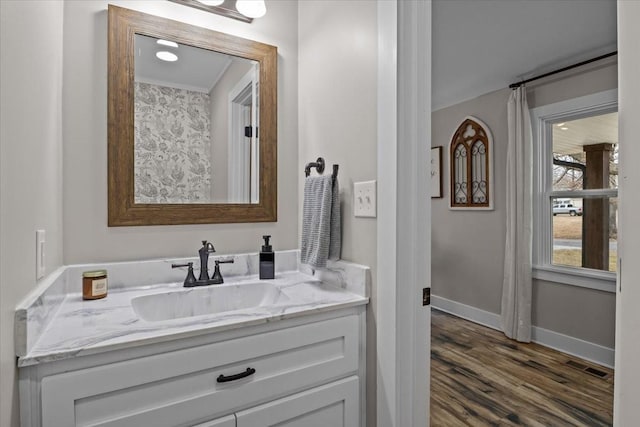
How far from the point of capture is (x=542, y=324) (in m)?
2.96

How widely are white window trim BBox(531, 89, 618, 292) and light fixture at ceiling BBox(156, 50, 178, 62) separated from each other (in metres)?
2.92

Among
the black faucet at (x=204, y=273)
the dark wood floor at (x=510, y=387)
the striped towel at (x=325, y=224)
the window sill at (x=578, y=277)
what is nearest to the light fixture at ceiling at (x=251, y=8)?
the striped towel at (x=325, y=224)

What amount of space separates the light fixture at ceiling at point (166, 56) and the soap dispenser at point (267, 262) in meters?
0.84

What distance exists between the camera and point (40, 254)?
0.91 m

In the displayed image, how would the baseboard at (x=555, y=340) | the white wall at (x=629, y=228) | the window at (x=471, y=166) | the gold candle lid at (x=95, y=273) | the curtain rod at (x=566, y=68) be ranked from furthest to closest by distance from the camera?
the window at (x=471, y=166)
the baseboard at (x=555, y=340)
the curtain rod at (x=566, y=68)
the gold candle lid at (x=95, y=273)
the white wall at (x=629, y=228)

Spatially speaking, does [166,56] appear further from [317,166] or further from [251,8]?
[317,166]

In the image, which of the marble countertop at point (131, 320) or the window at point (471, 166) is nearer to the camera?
the marble countertop at point (131, 320)

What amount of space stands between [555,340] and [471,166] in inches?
68.0

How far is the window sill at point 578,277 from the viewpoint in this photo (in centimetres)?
259

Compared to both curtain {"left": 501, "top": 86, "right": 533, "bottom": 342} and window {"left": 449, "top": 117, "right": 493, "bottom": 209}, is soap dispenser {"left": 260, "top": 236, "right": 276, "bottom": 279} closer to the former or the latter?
curtain {"left": 501, "top": 86, "right": 533, "bottom": 342}

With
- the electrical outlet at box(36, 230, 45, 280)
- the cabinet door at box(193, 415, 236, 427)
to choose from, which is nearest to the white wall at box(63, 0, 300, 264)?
the electrical outlet at box(36, 230, 45, 280)

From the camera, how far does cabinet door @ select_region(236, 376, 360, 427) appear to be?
3.29 feet

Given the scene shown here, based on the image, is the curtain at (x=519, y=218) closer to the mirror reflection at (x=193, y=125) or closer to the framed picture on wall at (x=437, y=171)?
the framed picture on wall at (x=437, y=171)

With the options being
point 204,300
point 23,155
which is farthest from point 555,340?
point 23,155
